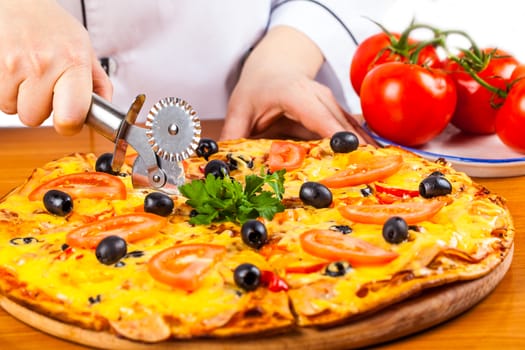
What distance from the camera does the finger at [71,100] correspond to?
57.6 inches

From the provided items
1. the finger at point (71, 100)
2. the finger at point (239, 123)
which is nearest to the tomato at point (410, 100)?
the finger at point (239, 123)

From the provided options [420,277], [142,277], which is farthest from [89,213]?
[420,277]

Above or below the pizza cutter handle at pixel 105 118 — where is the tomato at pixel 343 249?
below

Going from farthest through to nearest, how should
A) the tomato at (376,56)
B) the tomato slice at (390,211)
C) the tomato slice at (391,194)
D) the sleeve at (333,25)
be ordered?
the sleeve at (333,25)
the tomato at (376,56)
the tomato slice at (391,194)
the tomato slice at (390,211)

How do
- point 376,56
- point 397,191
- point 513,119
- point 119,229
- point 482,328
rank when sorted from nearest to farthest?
point 482,328 < point 119,229 < point 397,191 < point 513,119 < point 376,56

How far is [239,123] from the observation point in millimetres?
2209

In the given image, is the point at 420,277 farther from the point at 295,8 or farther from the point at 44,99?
the point at 295,8

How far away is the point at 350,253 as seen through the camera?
4.30ft

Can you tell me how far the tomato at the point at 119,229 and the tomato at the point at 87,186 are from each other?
17 cm

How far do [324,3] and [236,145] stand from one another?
0.81 metres

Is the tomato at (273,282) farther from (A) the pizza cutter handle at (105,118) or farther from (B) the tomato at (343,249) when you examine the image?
(A) the pizza cutter handle at (105,118)

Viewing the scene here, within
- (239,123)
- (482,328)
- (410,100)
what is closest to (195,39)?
(239,123)

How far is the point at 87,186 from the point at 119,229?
0.28 m

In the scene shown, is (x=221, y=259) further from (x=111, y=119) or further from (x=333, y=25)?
(x=333, y=25)
